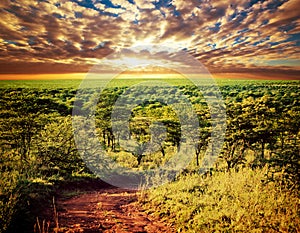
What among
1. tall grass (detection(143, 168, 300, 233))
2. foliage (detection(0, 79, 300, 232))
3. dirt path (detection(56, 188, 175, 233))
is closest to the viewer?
tall grass (detection(143, 168, 300, 233))

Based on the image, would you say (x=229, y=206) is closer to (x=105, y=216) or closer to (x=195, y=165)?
(x=105, y=216)

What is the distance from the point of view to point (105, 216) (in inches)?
248

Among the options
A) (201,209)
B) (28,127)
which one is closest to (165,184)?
(201,209)

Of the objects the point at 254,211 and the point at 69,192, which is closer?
the point at 254,211

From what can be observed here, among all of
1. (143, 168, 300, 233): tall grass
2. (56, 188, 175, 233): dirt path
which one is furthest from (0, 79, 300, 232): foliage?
(56, 188, 175, 233): dirt path

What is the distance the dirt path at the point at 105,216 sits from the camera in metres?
5.53

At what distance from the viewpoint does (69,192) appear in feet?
29.2

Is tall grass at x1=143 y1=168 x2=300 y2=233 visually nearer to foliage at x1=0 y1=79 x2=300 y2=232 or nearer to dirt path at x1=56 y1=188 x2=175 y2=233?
foliage at x1=0 y1=79 x2=300 y2=232

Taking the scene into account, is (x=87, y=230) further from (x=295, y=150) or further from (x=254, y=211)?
(x=295, y=150)

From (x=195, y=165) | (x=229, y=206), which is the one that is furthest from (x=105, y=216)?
(x=195, y=165)

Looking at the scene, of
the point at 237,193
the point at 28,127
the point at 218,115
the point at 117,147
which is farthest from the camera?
the point at 117,147

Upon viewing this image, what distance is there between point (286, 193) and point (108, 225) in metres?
4.34

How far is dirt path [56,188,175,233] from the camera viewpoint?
5.53 meters

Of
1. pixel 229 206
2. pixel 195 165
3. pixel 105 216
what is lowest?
pixel 105 216
